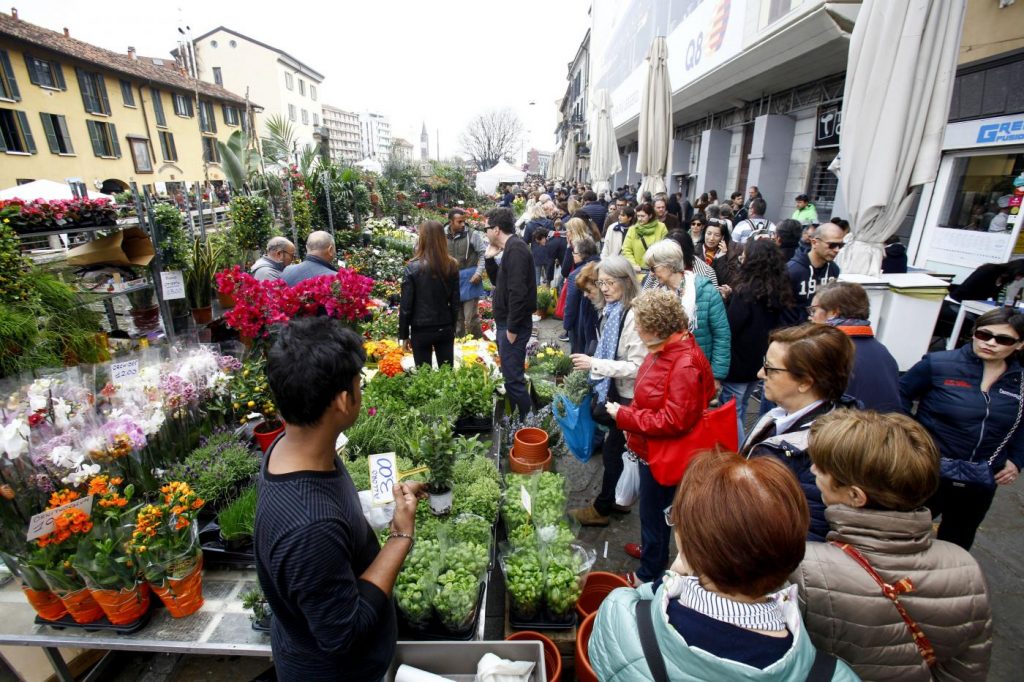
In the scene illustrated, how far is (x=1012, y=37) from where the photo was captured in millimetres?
5379

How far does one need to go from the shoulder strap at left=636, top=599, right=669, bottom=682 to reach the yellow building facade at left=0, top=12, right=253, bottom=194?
A: 744 inches

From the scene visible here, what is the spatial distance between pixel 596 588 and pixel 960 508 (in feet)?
6.35

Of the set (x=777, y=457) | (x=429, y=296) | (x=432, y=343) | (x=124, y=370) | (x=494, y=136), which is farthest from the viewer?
(x=494, y=136)

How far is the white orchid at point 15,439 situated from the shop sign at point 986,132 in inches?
337

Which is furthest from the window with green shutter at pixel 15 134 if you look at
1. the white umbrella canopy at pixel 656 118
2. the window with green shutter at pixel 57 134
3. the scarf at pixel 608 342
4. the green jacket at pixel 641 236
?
the scarf at pixel 608 342

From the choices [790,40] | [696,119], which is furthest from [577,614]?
[696,119]

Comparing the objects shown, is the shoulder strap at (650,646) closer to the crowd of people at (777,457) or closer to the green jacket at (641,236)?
the crowd of people at (777,457)

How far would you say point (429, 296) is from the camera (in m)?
4.43

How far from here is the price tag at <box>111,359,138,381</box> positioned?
2.62 meters

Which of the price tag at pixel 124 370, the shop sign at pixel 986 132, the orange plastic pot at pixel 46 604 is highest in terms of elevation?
the shop sign at pixel 986 132

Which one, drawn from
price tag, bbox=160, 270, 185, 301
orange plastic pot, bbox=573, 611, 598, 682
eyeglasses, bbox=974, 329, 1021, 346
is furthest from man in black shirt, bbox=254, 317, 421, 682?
price tag, bbox=160, 270, 185, 301

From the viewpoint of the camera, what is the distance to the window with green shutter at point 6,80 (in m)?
18.9

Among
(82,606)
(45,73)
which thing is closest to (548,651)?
(82,606)

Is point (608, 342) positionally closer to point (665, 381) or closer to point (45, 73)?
point (665, 381)
